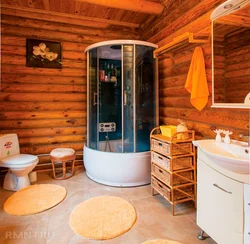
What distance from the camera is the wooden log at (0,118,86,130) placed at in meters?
3.15

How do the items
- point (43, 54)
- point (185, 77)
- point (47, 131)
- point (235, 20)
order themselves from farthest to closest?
point (47, 131)
point (43, 54)
point (185, 77)
point (235, 20)

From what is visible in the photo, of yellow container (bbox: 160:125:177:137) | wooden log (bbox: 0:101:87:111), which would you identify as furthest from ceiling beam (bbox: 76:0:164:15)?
yellow container (bbox: 160:125:177:137)

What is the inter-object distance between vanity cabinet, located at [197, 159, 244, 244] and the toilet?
2.25 meters

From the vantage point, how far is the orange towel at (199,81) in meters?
2.06

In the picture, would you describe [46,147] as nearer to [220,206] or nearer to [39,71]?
[39,71]

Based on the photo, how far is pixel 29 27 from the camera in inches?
125

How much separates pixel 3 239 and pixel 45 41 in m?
2.93

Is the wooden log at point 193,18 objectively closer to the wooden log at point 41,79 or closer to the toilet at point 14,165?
the wooden log at point 41,79

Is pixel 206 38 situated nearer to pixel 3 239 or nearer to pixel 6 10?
pixel 3 239

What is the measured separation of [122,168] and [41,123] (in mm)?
1717

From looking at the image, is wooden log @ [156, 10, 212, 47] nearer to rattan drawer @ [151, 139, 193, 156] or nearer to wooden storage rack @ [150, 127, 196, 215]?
wooden storage rack @ [150, 127, 196, 215]

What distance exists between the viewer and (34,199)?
2363 mm

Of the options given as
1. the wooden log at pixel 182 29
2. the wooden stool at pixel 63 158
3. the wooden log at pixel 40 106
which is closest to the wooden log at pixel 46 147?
the wooden stool at pixel 63 158

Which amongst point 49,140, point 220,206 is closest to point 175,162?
point 220,206
